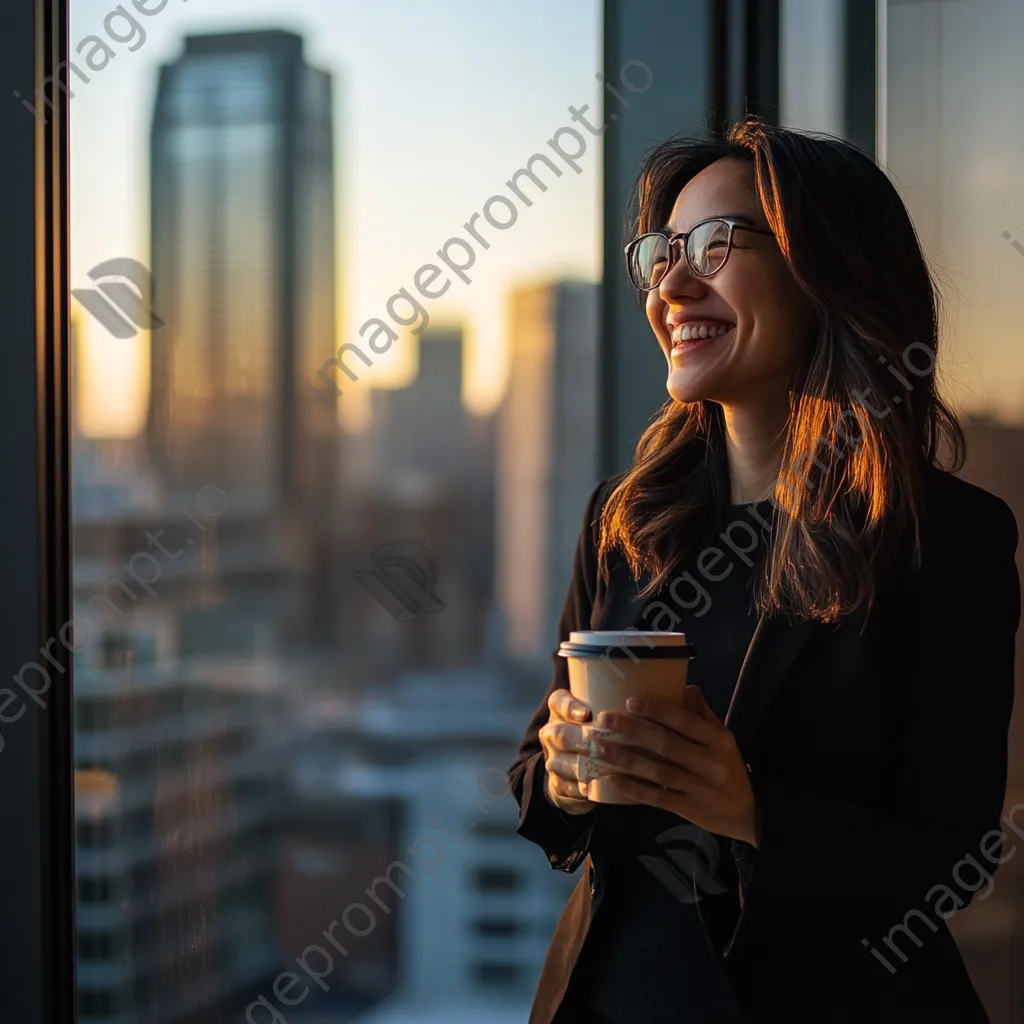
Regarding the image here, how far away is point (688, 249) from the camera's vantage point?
1.15 m

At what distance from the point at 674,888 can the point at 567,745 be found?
242 millimetres

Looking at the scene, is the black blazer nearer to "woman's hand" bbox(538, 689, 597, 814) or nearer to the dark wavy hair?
the dark wavy hair

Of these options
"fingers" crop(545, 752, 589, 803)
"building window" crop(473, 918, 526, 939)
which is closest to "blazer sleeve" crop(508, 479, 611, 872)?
"fingers" crop(545, 752, 589, 803)

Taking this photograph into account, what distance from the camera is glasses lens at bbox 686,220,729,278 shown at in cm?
113

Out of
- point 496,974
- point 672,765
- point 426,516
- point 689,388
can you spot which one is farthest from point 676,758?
point 496,974

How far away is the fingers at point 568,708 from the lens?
94 centimetres

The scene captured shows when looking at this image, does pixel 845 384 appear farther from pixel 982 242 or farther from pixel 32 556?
pixel 32 556

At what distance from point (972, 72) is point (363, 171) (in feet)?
2.65

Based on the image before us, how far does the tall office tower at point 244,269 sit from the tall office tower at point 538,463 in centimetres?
26

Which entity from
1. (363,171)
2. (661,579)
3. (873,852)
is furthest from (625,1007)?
(363,171)

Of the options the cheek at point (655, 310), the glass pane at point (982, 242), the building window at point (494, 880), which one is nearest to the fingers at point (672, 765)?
the cheek at point (655, 310)

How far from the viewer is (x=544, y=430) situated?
1.59 meters

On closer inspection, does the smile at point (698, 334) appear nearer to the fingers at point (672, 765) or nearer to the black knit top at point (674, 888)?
the black knit top at point (674, 888)

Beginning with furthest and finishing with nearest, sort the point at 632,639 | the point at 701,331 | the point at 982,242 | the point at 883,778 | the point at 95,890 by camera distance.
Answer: the point at 95,890
the point at 982,242
the point at 701,331
the point at 883,778
the point at 632,639
